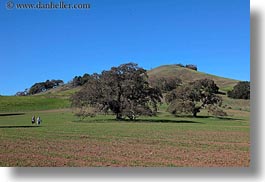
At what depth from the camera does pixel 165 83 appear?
25812 mm

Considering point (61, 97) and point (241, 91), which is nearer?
point (241, 91)

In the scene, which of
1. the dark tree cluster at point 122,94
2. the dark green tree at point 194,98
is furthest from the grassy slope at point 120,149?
the dark tree cluster at point 122,94

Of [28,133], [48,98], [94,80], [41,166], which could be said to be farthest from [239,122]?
[41,166]

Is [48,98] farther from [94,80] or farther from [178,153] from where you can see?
[178,153]

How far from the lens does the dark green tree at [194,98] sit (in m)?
26.0

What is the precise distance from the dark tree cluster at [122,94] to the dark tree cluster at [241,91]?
682 centimetres

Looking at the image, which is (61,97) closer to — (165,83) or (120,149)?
(165,83)

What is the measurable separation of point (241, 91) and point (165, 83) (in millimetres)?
6721

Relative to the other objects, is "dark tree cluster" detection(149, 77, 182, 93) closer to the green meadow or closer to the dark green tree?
the dark green tree

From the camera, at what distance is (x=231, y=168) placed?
34.4 feet

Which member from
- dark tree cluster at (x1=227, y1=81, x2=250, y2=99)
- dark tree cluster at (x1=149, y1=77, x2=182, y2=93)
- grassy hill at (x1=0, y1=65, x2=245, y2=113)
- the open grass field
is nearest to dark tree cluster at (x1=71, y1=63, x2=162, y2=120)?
dark tree cluster at (x1=149, y1=77, x2=182, y2=93)

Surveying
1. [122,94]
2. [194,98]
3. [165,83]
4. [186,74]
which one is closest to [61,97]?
[122,94]

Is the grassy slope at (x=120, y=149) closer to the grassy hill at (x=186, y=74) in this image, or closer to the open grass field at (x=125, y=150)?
the open grass field at (x=125, y=150)

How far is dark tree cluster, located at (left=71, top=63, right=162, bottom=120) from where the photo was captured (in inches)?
1069
